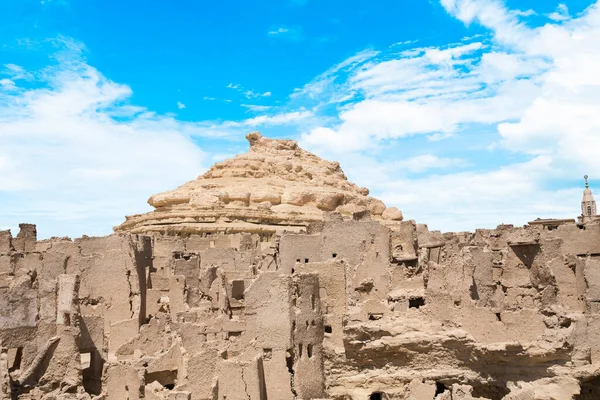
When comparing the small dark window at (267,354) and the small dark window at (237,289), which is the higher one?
the small dark window at (237,289)

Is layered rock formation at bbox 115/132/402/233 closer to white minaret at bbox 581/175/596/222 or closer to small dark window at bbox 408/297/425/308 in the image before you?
white minaret at bbox 581/175/596/222

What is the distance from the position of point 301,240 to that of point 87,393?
364 inches

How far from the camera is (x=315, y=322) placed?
18500 mm

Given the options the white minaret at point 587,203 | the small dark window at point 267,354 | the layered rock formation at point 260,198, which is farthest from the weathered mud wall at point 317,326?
the white minaret at point 587,203

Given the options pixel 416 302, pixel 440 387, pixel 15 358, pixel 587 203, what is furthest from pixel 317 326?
pixel 587 203

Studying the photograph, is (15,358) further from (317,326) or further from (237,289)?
(317,326)

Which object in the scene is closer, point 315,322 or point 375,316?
point 315,322

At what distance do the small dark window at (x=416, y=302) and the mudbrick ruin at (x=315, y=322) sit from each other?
0.10 ft

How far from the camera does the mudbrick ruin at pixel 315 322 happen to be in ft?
52.0

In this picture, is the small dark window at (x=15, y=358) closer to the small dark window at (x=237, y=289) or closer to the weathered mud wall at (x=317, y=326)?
the weathered mud wall at (x=317, y=326)

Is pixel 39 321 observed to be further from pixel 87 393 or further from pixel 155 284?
pixel 155 284

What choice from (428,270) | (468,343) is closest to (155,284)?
(428,270)

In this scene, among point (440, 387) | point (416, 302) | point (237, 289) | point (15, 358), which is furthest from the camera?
point (237, 289)

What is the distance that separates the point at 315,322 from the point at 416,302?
3036 mm
